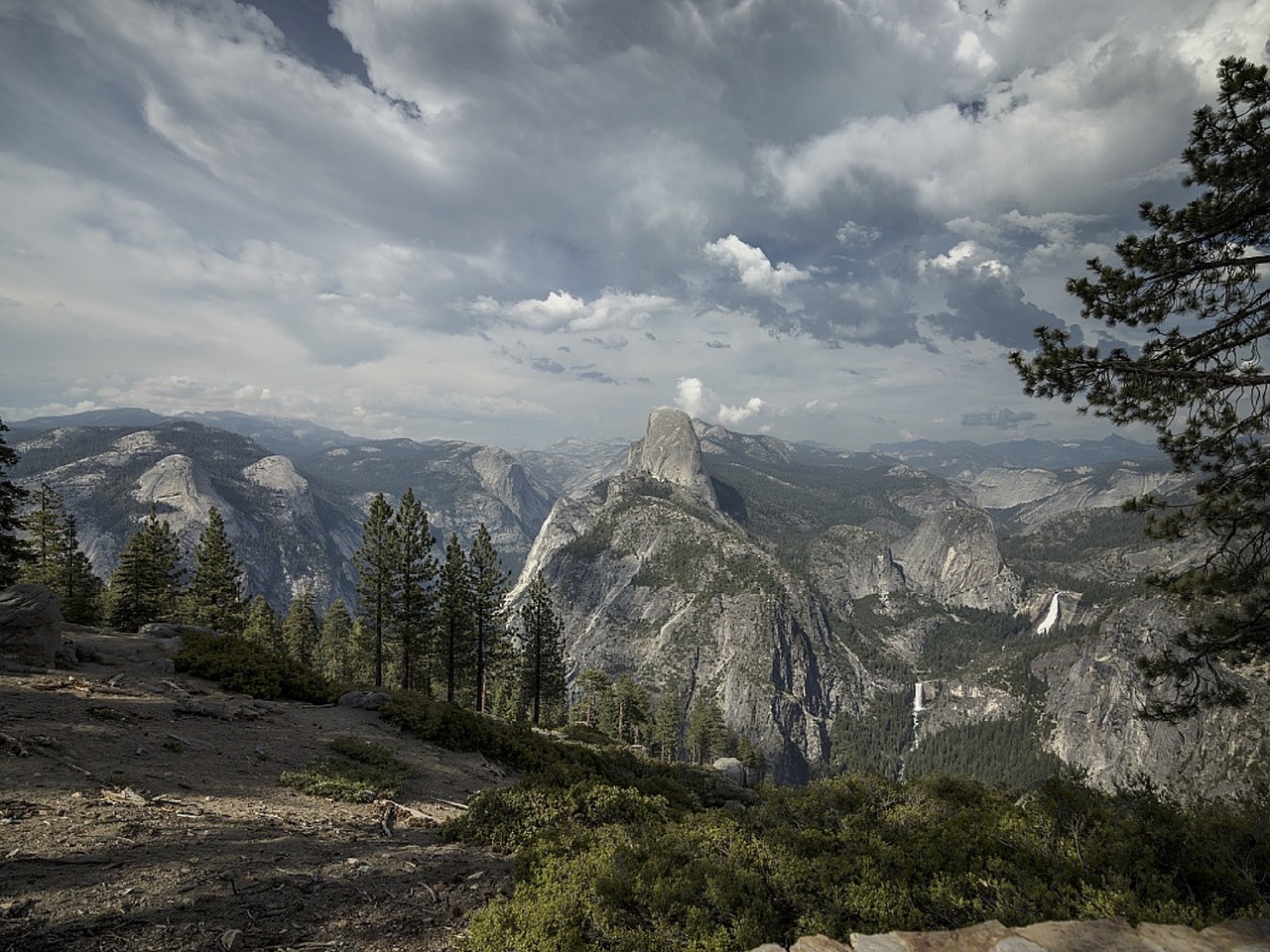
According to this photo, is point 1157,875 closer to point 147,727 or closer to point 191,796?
point 191,796

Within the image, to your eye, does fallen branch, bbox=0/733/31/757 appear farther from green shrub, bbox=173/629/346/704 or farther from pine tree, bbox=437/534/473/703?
pine tree, bbox=437/534/473/703

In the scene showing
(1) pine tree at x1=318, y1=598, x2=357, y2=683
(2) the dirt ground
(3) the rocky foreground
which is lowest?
(1) pine tree at x1=318, y1=598, x2=357, y2=683

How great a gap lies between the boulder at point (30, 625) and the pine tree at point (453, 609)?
23.0 meters

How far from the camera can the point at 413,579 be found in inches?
1582

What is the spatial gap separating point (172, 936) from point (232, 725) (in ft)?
41.7

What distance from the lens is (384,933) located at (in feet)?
23.0

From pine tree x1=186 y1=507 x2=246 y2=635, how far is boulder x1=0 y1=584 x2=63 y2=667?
28719 millimetres

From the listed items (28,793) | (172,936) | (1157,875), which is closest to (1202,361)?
(1157,875)

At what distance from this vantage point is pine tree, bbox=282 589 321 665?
63125 mm

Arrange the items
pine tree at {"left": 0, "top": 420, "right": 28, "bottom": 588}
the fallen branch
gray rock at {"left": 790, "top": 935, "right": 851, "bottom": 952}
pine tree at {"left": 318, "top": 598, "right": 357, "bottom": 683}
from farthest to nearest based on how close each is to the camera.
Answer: pine tree at {"left": 318, "top": 598, "right": 357, "bottom": 683}
pine tree at {"left": 0, "top": 420, "right": 28, "bottom": 588}
the fallen branch
gray rock at {"left": 790, "top": 935, "right": 851, "bottom": 952}

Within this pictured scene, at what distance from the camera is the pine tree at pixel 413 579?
3977cm

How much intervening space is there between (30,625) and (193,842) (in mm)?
16873

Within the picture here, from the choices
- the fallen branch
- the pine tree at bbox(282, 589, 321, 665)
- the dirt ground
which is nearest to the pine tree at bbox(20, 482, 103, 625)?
the pine tree at bbox(282, 589, 321, 665)

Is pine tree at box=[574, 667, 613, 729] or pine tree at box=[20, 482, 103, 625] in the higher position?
pine tree at box=[20, 482, 103, 625]
